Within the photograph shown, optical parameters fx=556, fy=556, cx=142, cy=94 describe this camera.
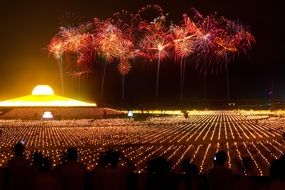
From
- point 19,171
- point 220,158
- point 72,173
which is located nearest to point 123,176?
point 72,173

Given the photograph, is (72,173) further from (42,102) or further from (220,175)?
(42,102)

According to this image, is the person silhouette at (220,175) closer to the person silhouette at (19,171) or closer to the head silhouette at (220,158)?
the head silhouette at (220,158)

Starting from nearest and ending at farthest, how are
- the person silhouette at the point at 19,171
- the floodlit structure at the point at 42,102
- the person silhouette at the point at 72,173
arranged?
the person silhouette at the point at 72,173 < the person silhouette at the point at 19,171 < the floodlit structure at the point at 42,102

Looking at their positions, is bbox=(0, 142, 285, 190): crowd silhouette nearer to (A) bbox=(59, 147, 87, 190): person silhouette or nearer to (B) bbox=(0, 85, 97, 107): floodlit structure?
(A) bbox=(59, 147, 87, 190): person silhouette

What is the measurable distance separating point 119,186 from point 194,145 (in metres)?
20.5

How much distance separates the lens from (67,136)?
36.2 meters

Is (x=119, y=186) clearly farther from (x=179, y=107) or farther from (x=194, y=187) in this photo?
(x=179, y=107)

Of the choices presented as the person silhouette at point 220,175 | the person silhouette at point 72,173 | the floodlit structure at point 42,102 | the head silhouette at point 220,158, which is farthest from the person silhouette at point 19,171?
the floodlit structure at point 42,102

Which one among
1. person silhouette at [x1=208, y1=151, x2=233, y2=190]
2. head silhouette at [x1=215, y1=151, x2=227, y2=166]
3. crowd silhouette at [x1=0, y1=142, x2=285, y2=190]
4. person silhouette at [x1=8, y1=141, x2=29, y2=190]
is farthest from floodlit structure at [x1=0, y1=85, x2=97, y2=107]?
head silhouette at [x1=215, y1=151, x2=227, y2=166]

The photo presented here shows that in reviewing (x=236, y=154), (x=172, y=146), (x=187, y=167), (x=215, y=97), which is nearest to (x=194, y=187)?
(x=187, y=167)

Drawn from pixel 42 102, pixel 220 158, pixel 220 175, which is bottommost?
pixel 220 175

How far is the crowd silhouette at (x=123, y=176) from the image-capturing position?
25.8 ft

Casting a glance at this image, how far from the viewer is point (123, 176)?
28.0ft

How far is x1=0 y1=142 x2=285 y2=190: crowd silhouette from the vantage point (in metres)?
7.86
